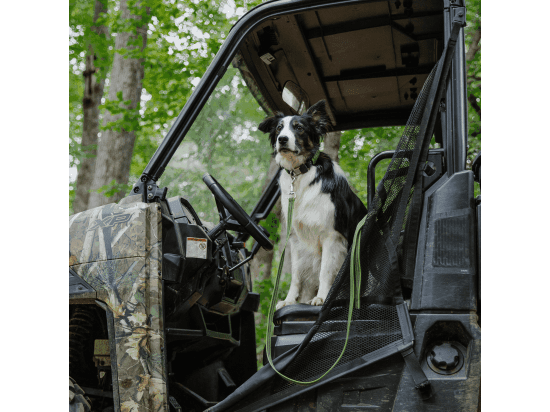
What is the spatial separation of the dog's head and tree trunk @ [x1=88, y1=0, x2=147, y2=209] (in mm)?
4280

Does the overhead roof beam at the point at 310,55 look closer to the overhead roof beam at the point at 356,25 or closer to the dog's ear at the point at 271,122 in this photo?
the overhead roof beam at the point at 356,25

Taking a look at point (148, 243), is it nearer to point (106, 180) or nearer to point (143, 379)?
point (143, 379)

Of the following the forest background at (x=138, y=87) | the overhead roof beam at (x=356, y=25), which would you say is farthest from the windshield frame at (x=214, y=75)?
the forest background at (x=138, y=87)

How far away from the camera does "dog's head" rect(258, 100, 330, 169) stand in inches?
107

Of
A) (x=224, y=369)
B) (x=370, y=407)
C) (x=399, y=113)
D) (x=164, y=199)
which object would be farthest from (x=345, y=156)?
(x=370, y=407)

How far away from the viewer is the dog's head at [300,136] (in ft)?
8.90

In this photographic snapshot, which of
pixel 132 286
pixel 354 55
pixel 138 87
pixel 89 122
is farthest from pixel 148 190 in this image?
pixel 89 122

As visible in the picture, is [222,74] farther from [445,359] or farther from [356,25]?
[445,359]

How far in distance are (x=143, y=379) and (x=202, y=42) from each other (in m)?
6.69

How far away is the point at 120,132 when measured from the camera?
22.4 feet

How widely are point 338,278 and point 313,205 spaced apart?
877mm

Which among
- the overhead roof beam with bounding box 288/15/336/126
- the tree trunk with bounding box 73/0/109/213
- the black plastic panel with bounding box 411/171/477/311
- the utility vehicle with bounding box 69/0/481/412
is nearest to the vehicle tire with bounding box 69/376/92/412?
the utility vehicle with bounding box 69/0/481/412

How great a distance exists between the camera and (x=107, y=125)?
21.8ft

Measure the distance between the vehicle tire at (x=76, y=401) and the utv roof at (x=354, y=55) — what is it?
66.9 inches
